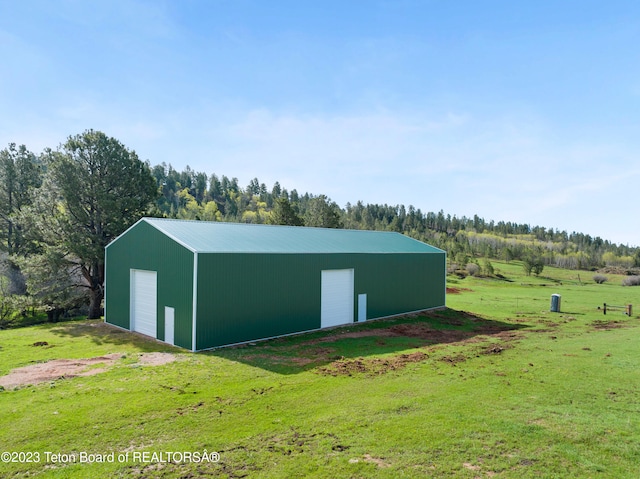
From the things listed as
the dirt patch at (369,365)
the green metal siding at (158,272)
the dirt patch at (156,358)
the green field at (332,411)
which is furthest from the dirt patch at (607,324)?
the dirt patch at (156,358)

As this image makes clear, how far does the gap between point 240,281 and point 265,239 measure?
12.8 ft

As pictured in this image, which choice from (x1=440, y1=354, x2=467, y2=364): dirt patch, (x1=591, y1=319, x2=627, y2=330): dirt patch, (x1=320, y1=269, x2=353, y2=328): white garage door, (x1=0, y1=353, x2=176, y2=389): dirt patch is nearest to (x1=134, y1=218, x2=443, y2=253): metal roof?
(x1=320, y1=269, x2=353, y2=328): white garage door

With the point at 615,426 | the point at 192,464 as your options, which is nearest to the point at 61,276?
the point at 192,464

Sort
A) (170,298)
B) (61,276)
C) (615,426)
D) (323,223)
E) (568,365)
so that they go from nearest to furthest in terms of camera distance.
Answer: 1. (615,426)
2. (568,365)
3. (170,298)
4. (61,276)
5. (323,223)

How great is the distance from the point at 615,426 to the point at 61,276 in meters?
31.3

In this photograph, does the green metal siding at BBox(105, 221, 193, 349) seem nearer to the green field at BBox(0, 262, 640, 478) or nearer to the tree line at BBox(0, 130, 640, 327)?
the green field at BBox(0, 262, 640, 478)

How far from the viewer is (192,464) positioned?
308 inches

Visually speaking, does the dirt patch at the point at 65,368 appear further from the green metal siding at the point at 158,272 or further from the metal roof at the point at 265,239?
the metal roof at the point at 265,239

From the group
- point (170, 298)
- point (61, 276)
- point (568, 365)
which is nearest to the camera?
point (568, 365)

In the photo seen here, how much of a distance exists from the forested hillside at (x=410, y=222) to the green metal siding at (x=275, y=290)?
28.1 m

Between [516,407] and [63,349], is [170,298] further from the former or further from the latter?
[516,407]

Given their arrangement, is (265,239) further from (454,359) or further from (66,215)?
(66,215)

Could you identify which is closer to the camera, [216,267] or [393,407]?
[393,407]

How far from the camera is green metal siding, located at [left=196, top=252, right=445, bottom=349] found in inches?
708
